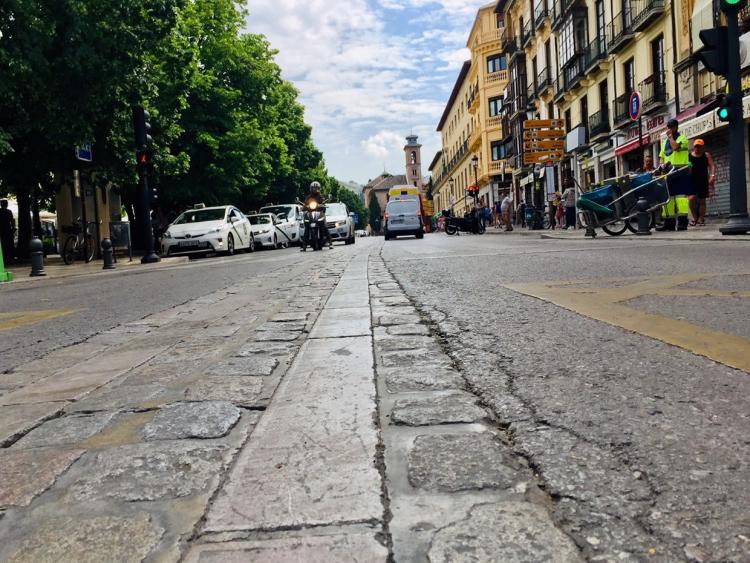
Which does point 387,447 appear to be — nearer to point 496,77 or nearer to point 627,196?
point 627,196

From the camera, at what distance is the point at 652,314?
3.88 m

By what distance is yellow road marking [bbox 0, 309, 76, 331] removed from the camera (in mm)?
5505

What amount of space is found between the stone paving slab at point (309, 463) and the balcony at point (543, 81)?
1474 inches

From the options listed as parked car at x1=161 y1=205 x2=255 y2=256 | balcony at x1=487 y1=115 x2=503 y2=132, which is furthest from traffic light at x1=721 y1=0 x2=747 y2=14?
balcony at x1=487 y1=115 x2=503 y2=132

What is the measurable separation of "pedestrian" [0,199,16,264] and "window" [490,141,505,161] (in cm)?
4075

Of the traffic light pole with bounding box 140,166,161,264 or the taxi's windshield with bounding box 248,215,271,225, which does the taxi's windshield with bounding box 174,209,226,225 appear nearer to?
the traffic light pole with bounding box 140,166,161,264

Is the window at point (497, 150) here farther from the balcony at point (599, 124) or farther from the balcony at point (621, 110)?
the balcony at point (621, 110)

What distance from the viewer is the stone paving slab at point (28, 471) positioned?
5.38 ft

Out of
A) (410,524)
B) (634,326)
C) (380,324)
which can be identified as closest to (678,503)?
(410,524)

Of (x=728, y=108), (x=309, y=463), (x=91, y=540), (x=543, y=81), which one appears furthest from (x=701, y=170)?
(x=543, y=81)

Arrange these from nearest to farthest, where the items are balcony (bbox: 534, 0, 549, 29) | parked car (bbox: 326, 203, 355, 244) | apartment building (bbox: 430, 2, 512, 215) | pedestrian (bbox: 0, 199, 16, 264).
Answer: pedestrian (bbox: 0, 199, 16, 264) < parked car (bbox: 326, 203, 355, 244) < balcony (bbox: 534, 0, 549, 29) < apartment building (bbox: 430, 2, 512, 215)

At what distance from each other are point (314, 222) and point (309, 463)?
1640 cm

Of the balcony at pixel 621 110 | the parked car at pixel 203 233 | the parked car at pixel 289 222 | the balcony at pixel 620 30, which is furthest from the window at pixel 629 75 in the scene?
the parked car at pixel 203 233

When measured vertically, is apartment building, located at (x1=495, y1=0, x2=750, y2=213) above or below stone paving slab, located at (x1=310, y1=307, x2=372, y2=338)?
above
